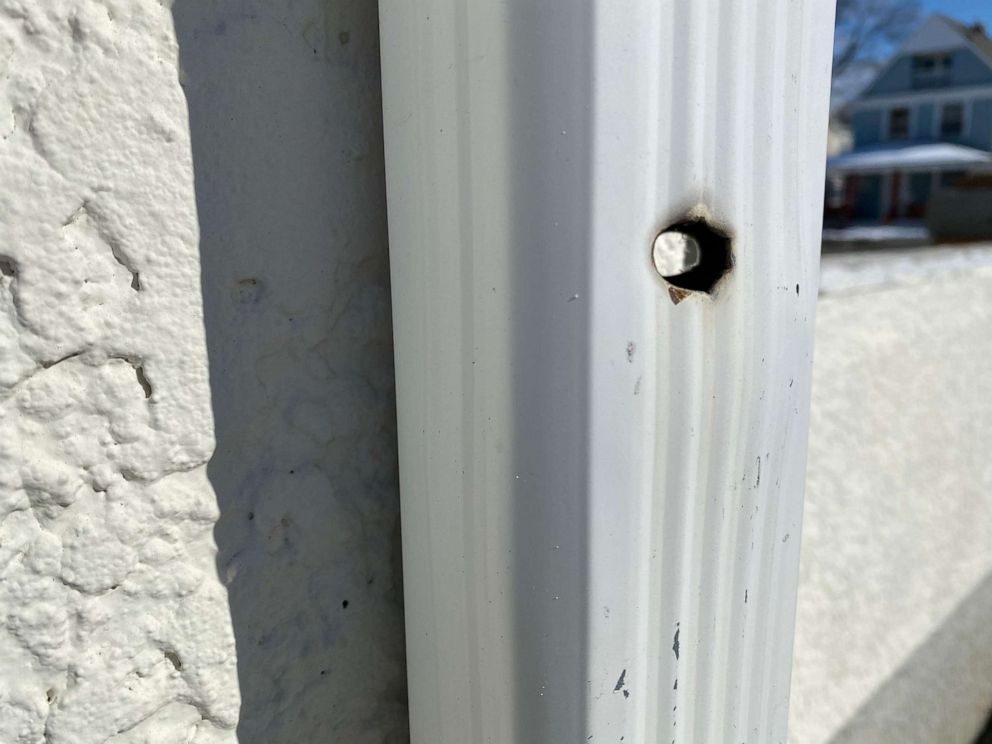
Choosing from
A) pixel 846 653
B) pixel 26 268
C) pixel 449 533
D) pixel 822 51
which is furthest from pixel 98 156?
pixel 846 653

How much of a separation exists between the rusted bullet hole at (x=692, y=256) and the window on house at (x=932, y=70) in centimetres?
1945

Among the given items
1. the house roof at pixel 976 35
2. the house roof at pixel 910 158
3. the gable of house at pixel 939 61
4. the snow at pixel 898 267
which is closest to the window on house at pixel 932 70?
the gable of house at pixel 939 61

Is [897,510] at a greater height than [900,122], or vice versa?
[900,122]

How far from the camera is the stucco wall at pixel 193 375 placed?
481mm

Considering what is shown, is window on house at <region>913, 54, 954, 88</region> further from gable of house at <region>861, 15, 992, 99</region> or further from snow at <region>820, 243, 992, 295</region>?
snow at <region>820, 243, 992, 295</region>

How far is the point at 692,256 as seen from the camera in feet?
1.82

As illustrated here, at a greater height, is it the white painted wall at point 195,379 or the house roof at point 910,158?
the white painted wall at point 195,379

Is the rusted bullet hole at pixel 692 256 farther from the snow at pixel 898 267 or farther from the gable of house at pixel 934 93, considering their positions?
the gable of house at pixel 934 93

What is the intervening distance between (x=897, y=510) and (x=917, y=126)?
60.4 feet

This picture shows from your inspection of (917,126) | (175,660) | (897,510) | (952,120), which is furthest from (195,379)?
(917,126)

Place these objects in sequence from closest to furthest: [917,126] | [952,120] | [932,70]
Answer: [952,120]
[932,70]
[917,126]

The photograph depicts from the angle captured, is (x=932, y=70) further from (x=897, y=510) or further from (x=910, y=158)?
(x=897, y=510)

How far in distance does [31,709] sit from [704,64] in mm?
580

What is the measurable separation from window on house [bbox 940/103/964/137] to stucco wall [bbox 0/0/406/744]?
19227 millimetres
